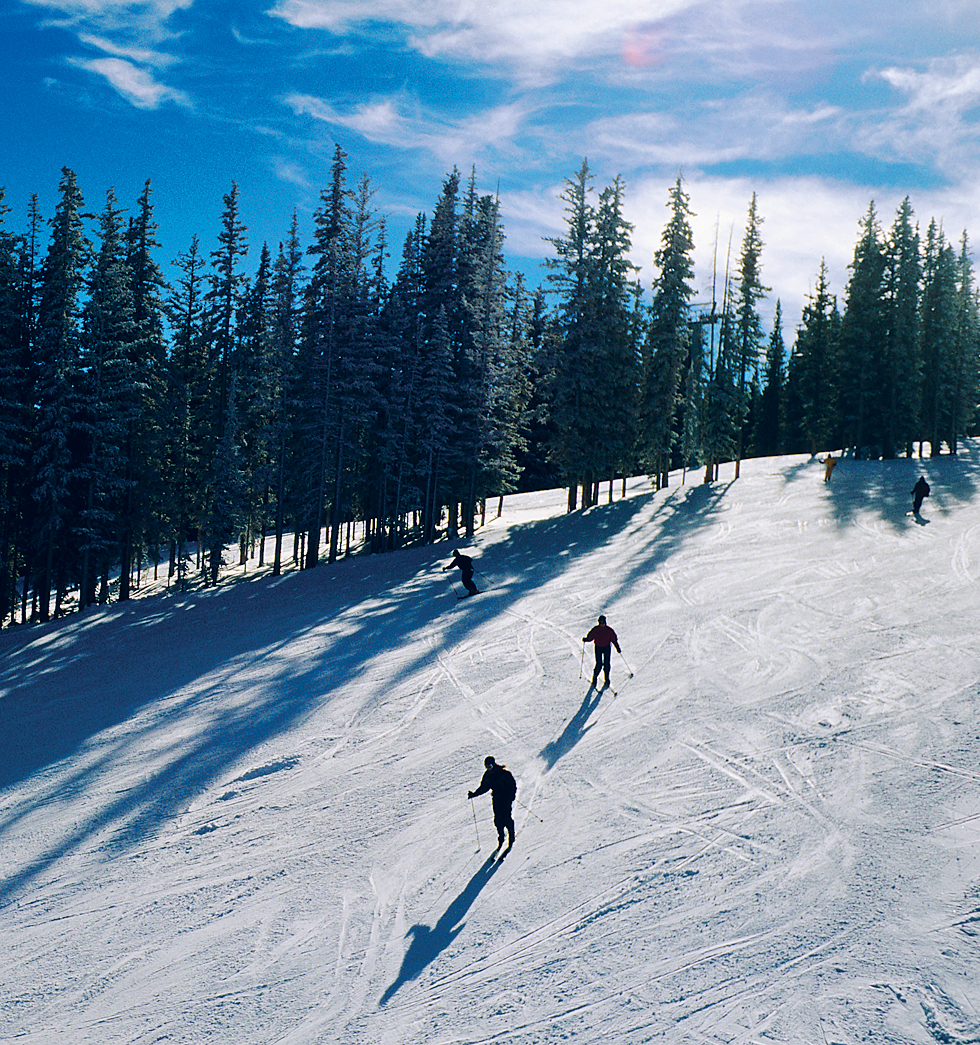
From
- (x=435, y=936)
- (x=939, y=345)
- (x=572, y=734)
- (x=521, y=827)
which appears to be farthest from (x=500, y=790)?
(x=939, y=345)

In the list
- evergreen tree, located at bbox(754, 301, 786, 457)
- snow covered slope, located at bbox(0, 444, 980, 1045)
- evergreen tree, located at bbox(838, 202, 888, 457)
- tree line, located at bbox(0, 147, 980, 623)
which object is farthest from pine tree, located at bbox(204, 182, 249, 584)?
evergreen tree, located at bbox(754, 301, 786, 457)

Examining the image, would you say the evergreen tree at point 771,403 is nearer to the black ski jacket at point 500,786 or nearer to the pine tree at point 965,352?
the pine tree at point 965,352

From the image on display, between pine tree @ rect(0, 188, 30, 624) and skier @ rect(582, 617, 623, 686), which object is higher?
pine tree @ rect(0, 188, 30, 624)

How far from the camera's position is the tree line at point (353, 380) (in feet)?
97.6

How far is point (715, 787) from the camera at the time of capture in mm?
10898

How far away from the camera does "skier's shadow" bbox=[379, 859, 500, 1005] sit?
26.0ft

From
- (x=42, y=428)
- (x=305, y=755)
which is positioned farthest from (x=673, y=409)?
(x=305, y=755)

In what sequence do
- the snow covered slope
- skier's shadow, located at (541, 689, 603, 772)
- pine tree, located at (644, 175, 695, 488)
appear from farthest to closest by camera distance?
1. pine tree, located at (644, 175, 695, 488)
2. skier's shadow, located at (541, 689, 603, 772)
3. the snow covered slope

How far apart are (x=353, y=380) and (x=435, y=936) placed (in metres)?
29.0

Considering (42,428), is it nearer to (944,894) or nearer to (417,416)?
(417,416)

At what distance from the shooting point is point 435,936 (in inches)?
334

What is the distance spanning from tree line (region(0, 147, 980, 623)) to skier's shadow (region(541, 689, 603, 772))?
877 inches

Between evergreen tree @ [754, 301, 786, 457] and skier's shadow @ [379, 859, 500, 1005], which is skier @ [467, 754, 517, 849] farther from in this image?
evergreen tree @ [754, 301, 786, 457]

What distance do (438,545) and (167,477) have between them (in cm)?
1385
